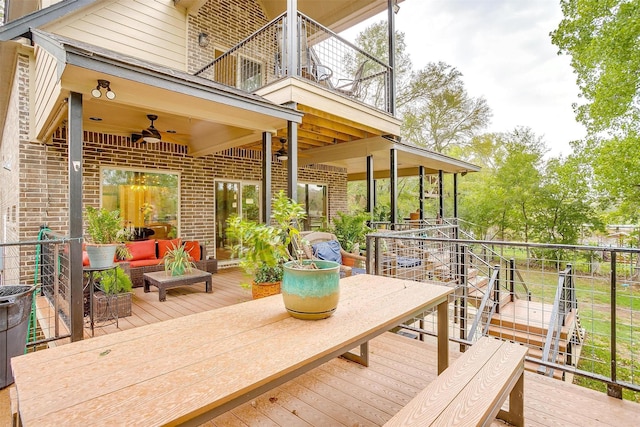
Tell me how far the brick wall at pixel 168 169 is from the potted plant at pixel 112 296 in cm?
200

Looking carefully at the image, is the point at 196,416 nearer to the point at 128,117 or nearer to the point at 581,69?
the point at 128,117

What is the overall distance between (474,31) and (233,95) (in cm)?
1855

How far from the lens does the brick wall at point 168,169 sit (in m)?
4.94

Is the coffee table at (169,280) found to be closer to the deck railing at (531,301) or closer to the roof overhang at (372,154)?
the deck railing at (531,301)

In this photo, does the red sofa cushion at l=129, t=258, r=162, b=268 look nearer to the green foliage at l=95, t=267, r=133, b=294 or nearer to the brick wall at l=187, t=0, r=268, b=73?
the green foliage at l=95, t=267, r=133, b=294

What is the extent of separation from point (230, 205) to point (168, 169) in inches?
62.3

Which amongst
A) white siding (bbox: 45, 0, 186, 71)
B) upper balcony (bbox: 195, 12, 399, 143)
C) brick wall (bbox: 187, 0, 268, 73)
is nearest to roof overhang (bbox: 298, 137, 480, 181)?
upper balcony (bbox: 195, 12, 399, 143)

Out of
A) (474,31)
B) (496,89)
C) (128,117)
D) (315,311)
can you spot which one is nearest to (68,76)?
(128,117)

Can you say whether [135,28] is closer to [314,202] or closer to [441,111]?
[314,202]

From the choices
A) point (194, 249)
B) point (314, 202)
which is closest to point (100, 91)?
point (194, 249)

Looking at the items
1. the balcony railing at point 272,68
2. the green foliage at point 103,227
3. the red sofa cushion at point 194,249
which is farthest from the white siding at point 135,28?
the red sofa cushion at point 194,249

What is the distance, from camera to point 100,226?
3436 millimetres

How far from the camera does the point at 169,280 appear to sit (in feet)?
14.6

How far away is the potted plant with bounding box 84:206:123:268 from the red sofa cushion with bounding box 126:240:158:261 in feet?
6.60
